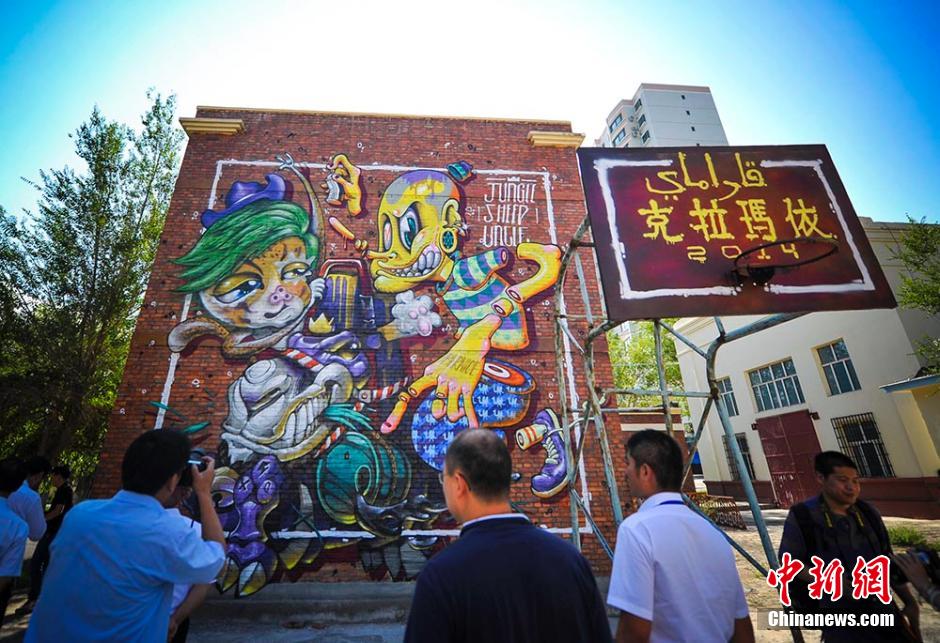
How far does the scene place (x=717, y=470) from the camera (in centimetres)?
1434

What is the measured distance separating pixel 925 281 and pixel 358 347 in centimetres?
1228

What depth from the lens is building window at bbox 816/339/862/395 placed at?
1055 cm

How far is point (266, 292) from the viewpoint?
703 centimetres

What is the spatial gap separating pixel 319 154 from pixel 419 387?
5.13 metres

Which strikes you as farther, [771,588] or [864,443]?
[864,443]

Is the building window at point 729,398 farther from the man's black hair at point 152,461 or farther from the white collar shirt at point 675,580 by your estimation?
the man's black hair at point 152,461

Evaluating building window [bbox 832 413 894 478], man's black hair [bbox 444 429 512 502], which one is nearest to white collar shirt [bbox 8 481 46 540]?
man's black hair [bbox 444 429 512 502]

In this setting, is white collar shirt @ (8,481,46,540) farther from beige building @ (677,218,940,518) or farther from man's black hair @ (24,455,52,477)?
beige building @ (677,218,940,518)

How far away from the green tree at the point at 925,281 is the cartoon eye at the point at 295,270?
1208cm

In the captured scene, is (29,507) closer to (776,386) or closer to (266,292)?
(266,292)

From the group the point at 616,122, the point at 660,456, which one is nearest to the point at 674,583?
the point at 660,456

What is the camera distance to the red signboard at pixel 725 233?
365 cm

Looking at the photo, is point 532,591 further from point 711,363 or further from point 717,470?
point 717,470

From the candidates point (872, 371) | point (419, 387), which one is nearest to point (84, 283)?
point (419, 387)
